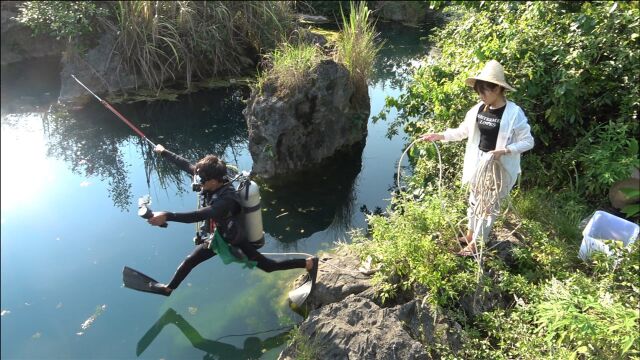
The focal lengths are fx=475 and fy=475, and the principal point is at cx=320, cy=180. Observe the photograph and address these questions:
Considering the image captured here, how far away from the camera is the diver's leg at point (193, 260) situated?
13.7 feet

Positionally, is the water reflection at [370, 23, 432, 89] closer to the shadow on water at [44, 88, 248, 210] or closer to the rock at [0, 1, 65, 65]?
the shadow on water at [44, 88, 248, 210]

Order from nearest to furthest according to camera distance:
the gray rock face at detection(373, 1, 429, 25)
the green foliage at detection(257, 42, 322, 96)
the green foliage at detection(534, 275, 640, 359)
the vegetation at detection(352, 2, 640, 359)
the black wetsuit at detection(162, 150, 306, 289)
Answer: the green foliage at detection(534, 275, 640, 359) < the vegetation at detection(352, 2, 640, 359) < the black wetsuit at detection(162, 150, 306, 289) < the green foliage at detection(257, 42, 322, 96) < the gray rock face at detection(373, 1, 429, 25)

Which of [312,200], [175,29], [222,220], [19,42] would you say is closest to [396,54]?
[175,29]

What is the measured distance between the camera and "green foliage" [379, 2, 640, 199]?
4488 mm

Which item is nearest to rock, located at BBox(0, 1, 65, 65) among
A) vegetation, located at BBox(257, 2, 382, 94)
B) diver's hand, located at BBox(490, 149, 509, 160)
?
vegetation, located at BBox(257, 2, 382, 94)

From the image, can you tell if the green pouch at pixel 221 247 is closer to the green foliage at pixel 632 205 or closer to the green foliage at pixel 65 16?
the green foliage at pixel 632 205

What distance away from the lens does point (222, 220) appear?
151 inches

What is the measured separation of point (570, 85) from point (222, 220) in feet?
11.2

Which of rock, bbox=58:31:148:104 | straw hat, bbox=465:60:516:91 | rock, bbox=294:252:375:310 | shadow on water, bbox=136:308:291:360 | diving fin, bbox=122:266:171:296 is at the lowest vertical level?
shadow on water, bbox=136:308:291:360

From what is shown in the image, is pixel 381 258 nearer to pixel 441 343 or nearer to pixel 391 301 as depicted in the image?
pixel 391 301

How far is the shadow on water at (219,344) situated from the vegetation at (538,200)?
44.1 inches

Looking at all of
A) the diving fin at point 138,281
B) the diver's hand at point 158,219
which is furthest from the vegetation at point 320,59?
the diver's hand at point 158,219

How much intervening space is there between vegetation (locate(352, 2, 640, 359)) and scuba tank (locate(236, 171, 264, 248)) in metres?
0.99

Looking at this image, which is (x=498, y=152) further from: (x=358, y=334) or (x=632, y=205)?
(x=632, y=205)
